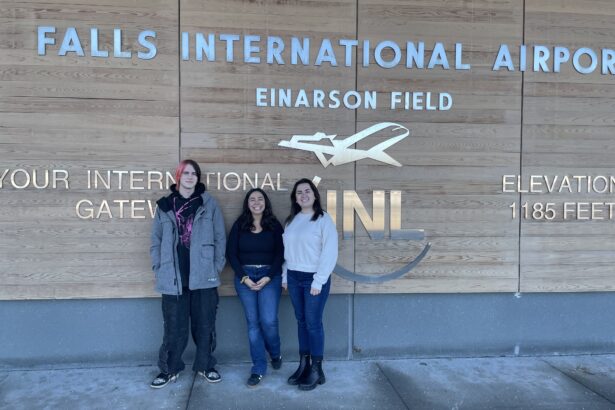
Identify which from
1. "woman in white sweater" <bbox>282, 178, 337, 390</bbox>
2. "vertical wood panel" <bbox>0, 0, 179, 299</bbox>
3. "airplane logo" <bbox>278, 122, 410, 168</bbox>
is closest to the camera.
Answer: "woman in white sweater" <bbox>282, 178, 337, 390</bbox>

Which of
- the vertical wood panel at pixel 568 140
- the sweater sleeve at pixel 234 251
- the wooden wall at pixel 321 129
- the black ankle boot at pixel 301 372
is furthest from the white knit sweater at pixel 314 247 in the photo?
the vertical wood panel at pixel 568 140

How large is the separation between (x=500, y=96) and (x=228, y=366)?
3616 mm

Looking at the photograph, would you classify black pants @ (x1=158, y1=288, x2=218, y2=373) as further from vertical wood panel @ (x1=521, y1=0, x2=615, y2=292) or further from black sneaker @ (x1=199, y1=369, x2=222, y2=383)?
vertical wood panel @ (x1=521, y1=0, x2=615, y2=292)

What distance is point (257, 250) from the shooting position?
3.78 meters

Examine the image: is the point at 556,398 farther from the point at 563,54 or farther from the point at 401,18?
the point at 401,18

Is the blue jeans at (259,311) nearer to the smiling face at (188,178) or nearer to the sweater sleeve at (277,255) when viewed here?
the sweater sleeve at (277,255)

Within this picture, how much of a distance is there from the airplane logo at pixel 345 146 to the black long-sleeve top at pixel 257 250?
2.78ft

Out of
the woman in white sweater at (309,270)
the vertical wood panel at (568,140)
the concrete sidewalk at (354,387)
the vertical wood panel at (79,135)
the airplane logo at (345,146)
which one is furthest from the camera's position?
the vertical wood panel at (568,140)

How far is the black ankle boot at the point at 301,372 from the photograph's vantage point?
3780mm

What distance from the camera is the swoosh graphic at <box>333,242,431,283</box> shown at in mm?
4282

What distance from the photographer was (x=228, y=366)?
418 centimetres

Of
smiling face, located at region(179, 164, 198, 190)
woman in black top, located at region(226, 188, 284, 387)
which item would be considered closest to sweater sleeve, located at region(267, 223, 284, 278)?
woman in black top, located at region(226, 188, 284, 387)

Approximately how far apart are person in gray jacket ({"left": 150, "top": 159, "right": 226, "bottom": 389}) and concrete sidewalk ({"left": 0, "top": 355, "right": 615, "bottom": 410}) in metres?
0.26

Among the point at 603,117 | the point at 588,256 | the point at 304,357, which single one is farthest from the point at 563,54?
the point at 304,357
